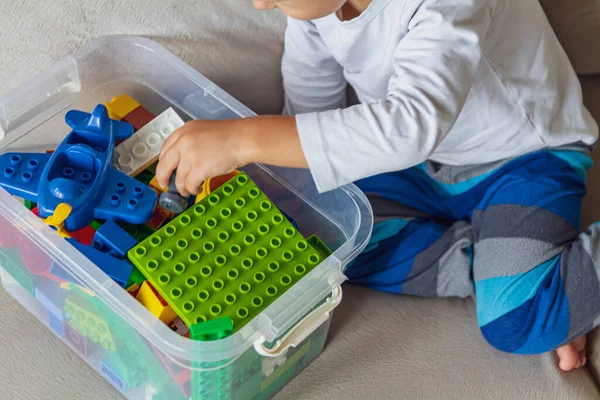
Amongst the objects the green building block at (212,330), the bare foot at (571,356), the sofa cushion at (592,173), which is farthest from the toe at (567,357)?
the green building block at (212,330)

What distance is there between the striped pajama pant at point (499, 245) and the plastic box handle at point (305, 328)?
153 mm

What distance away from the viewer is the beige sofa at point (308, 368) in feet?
2.59

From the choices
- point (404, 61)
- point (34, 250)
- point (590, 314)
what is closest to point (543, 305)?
point (590, 314)

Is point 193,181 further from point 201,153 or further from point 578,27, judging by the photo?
point 578,27

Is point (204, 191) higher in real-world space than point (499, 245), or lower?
higher

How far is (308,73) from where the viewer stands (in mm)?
940

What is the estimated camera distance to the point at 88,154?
77cm

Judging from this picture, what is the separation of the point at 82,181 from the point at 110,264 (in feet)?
0.34

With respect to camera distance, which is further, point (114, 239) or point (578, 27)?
point (578, 27)

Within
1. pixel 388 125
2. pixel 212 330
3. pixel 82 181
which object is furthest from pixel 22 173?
pixel 388 125

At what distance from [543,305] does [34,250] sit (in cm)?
54

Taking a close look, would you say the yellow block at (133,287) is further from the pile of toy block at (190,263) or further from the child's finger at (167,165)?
the child's finger at (167,165)

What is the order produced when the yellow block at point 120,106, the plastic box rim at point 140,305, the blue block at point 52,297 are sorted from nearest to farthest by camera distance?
the plastic box rim at point 140,305
the blue block at point 52,297
the yellow block at point 120,106

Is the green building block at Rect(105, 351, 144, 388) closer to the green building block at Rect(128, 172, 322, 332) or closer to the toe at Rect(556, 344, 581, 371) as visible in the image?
the green building block at Rect(128, 172, 322, 332)
